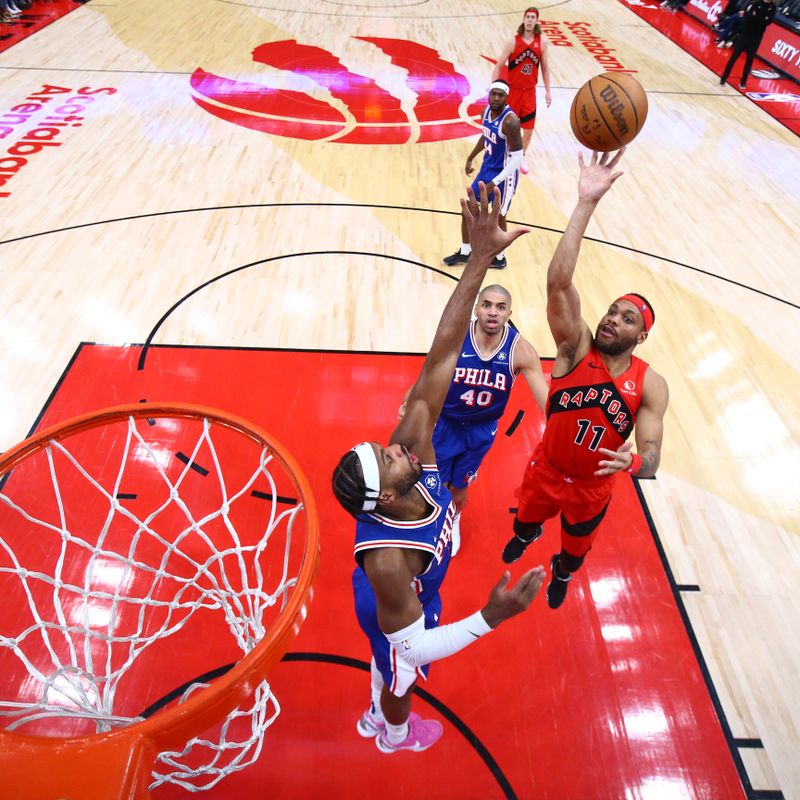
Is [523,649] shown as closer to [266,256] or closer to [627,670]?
[627,670]

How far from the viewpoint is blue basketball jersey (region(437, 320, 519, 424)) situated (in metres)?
3.36

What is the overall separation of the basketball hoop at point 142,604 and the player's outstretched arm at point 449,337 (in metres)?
0.52

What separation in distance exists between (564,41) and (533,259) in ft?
29.5

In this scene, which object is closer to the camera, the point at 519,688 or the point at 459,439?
the point at 519,688

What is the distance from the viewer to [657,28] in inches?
564

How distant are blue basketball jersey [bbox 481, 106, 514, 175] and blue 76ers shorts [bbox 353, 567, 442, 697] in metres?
4.39

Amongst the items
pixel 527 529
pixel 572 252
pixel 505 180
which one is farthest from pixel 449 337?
pixel 505 180

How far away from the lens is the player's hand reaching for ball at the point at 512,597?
1.89 meters

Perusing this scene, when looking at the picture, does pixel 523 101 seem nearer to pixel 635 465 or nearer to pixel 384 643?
pixel 635 465

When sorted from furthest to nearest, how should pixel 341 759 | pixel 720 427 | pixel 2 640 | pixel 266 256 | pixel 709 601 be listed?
pixel 266 256 → pixel 720 427 → pixel 709 601 → pixel 341 759 → pixel 2 640

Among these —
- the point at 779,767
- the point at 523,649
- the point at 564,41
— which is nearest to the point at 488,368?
the point at 523,649

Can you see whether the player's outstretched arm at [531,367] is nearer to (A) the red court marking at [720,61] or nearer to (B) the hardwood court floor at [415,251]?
(B) the hardwood court floor at [415,251]

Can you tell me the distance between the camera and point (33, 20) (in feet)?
40.8

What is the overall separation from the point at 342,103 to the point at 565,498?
8.70m
